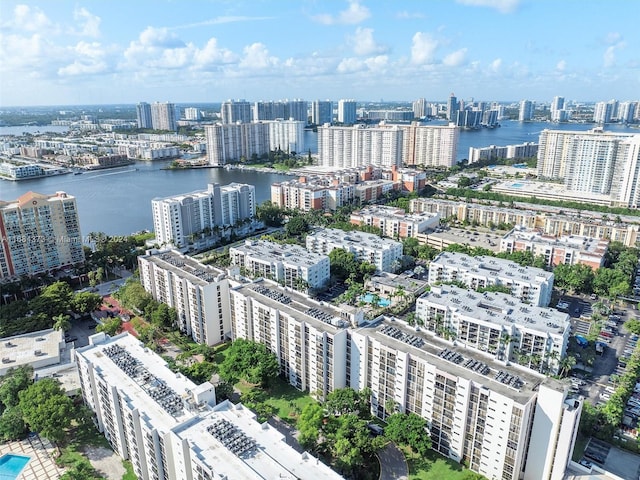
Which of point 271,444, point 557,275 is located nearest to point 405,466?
point 271,444

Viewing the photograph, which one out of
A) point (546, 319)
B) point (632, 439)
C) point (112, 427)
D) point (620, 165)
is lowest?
point (632, 439)

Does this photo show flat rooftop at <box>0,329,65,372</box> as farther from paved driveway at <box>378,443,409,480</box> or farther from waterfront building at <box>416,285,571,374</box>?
waterfront building at <box>416,285,571,374</box>

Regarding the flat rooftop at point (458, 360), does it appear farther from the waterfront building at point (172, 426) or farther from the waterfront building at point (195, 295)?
the waterfront building at point (195, 295)

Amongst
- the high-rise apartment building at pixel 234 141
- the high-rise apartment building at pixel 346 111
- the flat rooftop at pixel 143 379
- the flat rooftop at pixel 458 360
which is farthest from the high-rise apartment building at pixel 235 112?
the flat rooftop at pixel 458 360

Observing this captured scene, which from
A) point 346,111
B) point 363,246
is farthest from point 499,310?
point 346,111

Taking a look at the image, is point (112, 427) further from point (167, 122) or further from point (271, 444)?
point (167, 122)

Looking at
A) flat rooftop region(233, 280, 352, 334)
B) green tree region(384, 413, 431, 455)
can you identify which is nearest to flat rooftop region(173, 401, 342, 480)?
green tree region(384, 413, 431, 455)

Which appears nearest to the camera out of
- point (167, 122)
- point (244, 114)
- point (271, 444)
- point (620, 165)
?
point (271, 444)

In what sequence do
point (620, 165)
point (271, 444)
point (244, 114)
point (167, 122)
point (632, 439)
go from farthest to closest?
1. point (167, 122)
2. point (244, 114)
3. point (620, 165)
4. point (632, 439)
5. point (271, 444)
